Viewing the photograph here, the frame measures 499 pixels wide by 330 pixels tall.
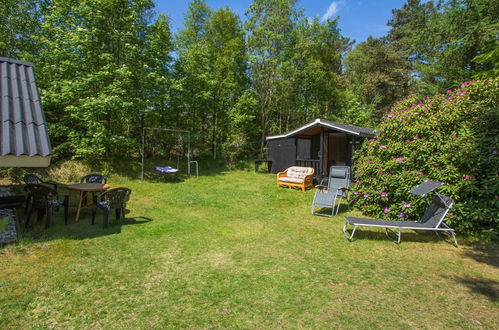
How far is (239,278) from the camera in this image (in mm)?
3326

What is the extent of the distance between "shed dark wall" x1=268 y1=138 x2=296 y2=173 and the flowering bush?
6785mm

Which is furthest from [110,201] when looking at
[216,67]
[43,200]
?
[216,67]

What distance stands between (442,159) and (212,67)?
14.3m

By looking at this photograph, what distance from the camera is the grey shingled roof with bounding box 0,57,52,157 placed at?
2839 millimetres

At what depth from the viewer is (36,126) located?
3.22 metres

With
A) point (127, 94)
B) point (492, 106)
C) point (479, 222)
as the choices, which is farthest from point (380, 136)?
point (127, 94)

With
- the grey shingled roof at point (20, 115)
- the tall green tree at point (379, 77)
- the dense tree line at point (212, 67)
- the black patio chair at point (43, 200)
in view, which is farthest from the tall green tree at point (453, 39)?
the black patio chair at point (43, 200)

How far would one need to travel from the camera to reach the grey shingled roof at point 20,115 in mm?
2839

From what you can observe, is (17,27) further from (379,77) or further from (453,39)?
(379,77)

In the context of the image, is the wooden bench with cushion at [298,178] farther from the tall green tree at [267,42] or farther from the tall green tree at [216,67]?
the tall green tree at [216,67]

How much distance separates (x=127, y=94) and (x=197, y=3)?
987 centimetres

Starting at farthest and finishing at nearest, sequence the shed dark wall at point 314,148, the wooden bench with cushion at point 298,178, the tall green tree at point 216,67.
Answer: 1. the tall green tree at point 216,67
2. the shed dark wall at point 314,148
3. the wooden bench with cushion at point 298,178

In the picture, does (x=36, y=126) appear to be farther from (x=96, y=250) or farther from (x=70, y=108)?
(x=70, y=108)

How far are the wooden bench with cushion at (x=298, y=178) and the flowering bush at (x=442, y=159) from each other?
316 centimetres
